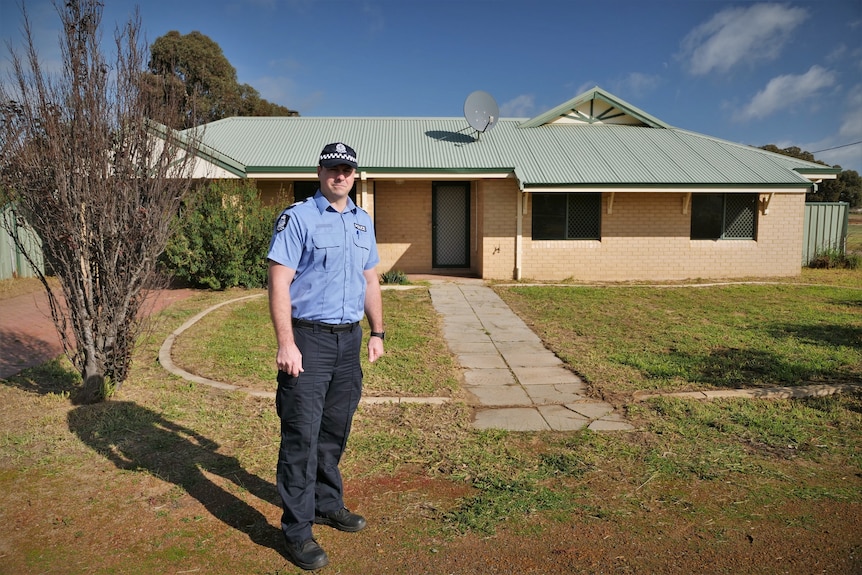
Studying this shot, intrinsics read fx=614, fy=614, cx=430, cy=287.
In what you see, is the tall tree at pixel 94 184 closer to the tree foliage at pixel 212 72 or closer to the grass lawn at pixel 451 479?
the grass lawn at pixel 451 479

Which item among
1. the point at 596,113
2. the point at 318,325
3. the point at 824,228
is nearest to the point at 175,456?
the point at 318,325

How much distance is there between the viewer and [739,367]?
6.45 m

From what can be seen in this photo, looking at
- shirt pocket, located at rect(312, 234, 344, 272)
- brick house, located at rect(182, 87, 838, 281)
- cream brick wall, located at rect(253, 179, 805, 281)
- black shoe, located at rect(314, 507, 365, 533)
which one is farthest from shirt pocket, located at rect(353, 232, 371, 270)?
cream brick wall, located at rect(253, 179, 805, 281)

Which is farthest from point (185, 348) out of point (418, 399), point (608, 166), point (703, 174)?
point (703, 174)

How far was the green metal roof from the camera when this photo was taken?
13.5m

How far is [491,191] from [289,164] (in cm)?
455

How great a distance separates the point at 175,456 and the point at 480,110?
510 inches

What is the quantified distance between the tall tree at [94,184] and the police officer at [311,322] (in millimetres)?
2736

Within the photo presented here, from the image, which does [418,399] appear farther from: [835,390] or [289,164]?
[289,164]

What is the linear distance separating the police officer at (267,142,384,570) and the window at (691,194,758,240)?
13.1 m

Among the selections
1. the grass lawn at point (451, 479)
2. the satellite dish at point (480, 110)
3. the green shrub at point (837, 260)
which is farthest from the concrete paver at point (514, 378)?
the green shrub at point (837, 260)

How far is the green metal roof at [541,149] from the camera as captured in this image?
1352 centimetres

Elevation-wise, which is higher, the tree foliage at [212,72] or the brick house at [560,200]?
the tree foliage at [212,72]

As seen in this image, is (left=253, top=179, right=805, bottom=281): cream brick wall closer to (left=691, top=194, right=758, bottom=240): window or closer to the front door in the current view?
(left=691, top=194, right=758, bottom=240): window
